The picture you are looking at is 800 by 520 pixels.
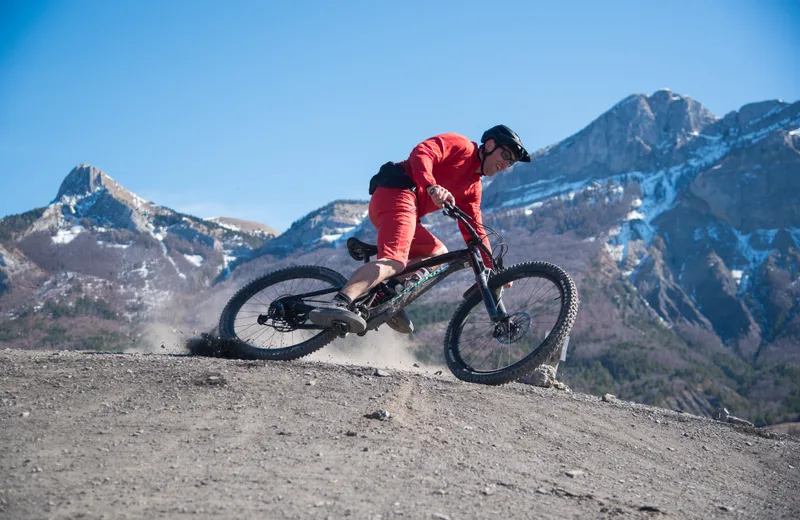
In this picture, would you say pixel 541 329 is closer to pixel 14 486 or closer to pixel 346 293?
pixel 346 293

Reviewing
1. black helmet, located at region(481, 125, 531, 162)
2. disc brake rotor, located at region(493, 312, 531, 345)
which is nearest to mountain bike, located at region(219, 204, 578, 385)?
disc brake rotor, located at region(493, 312, 531, 345)

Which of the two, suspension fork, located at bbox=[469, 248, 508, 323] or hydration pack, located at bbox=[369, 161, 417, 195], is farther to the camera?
hydration pack, located at bbox=[369, 161, 417, 195]

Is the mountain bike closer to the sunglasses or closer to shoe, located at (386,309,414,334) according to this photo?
shoe, located at (386,309,414,334)

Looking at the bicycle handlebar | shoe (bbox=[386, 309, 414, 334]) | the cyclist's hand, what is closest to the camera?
the cyclist's hand

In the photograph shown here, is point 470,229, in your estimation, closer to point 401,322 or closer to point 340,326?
point 401,322

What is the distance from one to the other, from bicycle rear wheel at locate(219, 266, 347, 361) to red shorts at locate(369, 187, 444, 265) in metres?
0.94

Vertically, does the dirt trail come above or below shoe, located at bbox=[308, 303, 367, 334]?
below

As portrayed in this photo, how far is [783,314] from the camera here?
196m

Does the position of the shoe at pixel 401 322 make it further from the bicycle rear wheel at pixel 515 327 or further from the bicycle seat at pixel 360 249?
the bicycle seat at pixel 360 249

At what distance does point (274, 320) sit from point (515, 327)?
2.79m

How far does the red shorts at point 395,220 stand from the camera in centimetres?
684

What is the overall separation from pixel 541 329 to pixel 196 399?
12.5 ft

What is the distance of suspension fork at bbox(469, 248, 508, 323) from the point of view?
684 centimetres

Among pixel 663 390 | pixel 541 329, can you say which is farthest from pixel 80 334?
pixel 541 329
